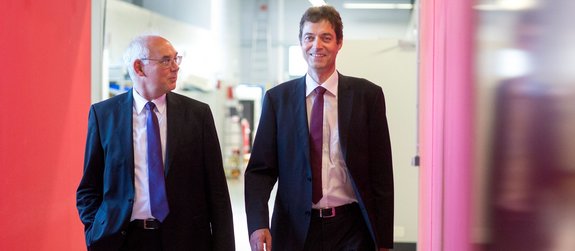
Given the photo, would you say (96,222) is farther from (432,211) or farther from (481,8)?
(432,211)

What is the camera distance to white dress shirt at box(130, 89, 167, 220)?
2754 mm

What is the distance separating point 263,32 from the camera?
18.0 meters

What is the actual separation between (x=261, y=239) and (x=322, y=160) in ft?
1.24

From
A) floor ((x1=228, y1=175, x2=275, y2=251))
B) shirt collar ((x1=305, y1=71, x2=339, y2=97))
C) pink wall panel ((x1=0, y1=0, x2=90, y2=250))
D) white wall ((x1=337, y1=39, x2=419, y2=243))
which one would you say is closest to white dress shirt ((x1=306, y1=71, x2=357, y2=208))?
shirt collar ((x1=305, y1=71, x2=339, y2=97))

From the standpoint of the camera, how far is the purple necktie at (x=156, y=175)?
2729mm

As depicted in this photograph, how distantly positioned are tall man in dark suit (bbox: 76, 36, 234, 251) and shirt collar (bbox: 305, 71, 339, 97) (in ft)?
1.38

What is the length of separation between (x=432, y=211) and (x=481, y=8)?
6.39ft

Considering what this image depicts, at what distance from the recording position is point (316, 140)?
2.80 m

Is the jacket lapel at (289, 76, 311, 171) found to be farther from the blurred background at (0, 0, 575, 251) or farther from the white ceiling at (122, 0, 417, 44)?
the white ceiling at (122, 0, 417, 44)

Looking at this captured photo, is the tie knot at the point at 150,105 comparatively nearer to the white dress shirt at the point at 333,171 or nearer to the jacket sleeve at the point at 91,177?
the jacket sleeve at the point at 91,177

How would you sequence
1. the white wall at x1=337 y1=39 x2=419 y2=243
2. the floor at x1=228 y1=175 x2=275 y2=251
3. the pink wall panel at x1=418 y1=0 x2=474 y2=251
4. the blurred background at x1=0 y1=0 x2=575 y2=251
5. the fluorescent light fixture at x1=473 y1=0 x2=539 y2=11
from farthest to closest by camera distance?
the floor at x1=228 y1=175 x2=275 y2=251, the white wall at x1=337 y1=39 x2=419 y2=243, the pink wall panel at x1=418 y1=0 x2=474 y2=251, the fluorescent light fixture at x1=473 y1=0 x2=539 y2=11, the blurred background at x1=0 y1=0 x2=575 y2=251

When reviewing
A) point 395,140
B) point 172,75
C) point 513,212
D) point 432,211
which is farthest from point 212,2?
point 513,212

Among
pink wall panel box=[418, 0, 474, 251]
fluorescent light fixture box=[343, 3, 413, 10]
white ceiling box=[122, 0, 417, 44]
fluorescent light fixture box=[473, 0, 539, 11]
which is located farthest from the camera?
white ceiling box=[122, 0, 417, 44]

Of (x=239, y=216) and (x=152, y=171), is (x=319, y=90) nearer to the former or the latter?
(x=152, y=171)
